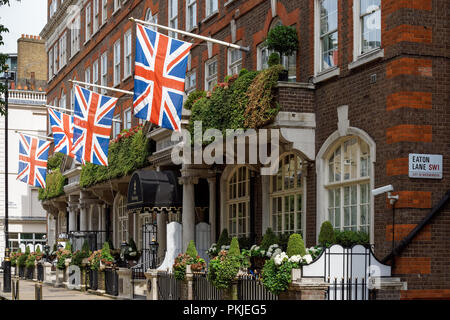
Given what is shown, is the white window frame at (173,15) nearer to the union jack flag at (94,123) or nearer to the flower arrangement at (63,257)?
the union jack flag at (94,123)

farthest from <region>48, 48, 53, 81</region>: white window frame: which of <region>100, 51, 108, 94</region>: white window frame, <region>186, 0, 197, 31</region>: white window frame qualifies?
<region>186, 0, 197, 31</region>: white window frame

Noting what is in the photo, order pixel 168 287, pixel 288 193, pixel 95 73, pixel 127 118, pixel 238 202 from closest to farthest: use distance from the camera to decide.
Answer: pixel 288 193, pixel 168 287, pixel 238 202, pixel 127 118, pixel 95 73

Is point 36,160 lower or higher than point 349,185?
higher

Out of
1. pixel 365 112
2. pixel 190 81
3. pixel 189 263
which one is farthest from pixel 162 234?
pixel 365 112

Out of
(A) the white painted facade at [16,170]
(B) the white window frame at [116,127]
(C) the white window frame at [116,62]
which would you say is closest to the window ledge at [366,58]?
(B) the white window frame at [116,127]

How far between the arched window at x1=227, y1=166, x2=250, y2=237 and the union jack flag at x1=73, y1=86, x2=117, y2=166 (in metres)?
5.18

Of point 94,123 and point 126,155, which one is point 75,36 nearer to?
point 126,155

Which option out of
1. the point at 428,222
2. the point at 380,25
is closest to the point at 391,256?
the point at 428,222

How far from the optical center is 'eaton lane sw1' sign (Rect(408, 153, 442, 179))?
15.9 m

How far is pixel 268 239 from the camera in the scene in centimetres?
2048

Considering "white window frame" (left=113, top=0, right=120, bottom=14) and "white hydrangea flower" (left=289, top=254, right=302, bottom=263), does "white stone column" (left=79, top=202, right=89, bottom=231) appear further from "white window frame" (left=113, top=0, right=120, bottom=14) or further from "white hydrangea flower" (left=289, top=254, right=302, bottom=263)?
"white hydrangea flower" (left=289, top=254, right=302, bottom=263)

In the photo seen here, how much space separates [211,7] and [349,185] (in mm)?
10872

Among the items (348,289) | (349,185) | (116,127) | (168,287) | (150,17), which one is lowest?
(168,287)
